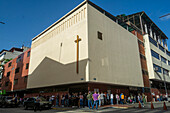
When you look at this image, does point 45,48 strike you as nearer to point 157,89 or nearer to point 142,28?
point 142,28

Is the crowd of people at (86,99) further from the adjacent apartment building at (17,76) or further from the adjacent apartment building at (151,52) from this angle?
the adjacent apartment building at (151,52)

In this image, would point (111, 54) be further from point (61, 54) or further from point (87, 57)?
point (61, 54)

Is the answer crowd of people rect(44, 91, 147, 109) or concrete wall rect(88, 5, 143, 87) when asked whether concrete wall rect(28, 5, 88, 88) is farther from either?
crowd of people rect(44, 91, 147, 109)

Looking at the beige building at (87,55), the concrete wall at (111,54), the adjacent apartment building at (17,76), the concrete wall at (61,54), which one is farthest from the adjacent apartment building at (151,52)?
the adjacent apartment building at (17,76)

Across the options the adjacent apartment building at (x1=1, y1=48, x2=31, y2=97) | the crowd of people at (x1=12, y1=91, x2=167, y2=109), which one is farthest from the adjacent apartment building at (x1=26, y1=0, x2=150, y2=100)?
the adjacent apartment building at (x1=1, y1=48, x2=31, y2=97)

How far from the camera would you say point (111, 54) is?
21.9 meters

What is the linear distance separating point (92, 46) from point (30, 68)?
18422 mm

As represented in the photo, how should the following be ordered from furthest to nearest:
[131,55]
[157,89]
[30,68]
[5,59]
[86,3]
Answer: [5,59], [157,89], [30,68], [131,55], [86,3]

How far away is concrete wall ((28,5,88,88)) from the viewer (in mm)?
19213

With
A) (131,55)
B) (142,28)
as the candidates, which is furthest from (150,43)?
(131,55)

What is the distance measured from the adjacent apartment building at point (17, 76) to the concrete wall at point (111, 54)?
66.5ft

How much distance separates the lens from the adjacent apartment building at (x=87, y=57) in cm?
1859

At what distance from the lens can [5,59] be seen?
49.8m

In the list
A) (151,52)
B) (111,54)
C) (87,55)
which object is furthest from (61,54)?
(151,52)
